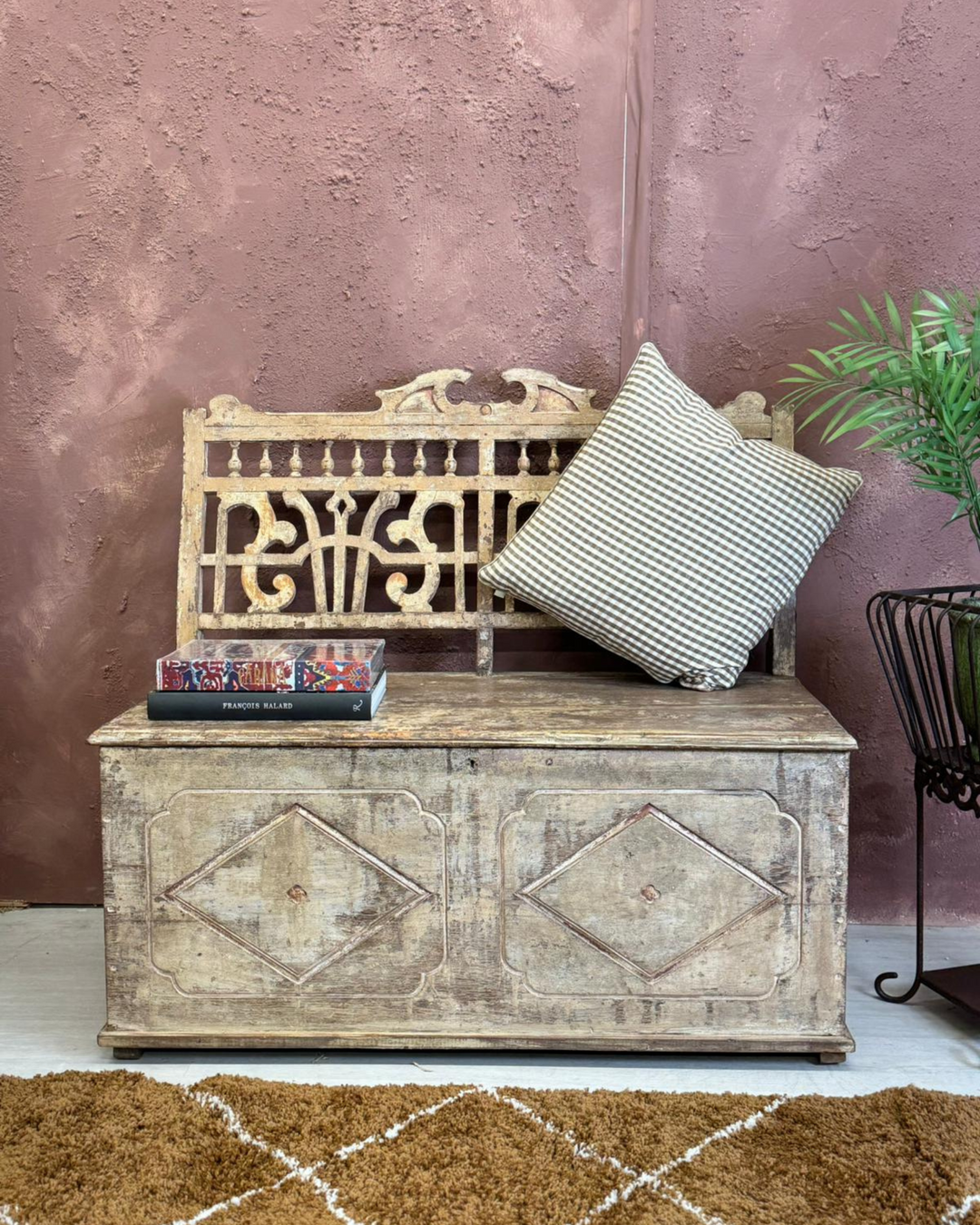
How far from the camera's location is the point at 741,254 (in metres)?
2.28

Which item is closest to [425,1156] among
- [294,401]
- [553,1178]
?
[553,1178]

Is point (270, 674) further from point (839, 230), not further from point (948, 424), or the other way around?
point (839, 230)

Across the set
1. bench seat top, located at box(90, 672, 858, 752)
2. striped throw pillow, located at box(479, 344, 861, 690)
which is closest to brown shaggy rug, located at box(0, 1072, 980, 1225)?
bench seat top, located at box(90, 672, 858, 752)

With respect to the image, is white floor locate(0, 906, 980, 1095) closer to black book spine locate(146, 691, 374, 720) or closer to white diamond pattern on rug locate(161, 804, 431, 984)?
white diamond pattern on rug locate(161, 804, 431, 984)

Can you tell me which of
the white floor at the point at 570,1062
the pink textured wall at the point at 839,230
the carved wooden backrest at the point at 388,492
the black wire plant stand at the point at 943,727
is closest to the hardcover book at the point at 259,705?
the carved wooden backrest at the point at 388,492

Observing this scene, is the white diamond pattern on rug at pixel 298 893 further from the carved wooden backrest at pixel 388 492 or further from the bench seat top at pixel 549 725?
the carved wooden backrest at pixel 388 492

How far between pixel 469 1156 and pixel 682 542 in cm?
112

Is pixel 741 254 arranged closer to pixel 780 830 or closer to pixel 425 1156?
pixel 780 830

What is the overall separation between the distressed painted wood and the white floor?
0.04m

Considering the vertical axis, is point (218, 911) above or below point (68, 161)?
below

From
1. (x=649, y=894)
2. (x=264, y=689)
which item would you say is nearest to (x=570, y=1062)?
(x=649, y=894)

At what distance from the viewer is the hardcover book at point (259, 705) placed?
1790 mm

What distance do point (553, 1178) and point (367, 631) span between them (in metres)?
1.23

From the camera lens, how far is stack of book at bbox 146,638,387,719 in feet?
5.89
